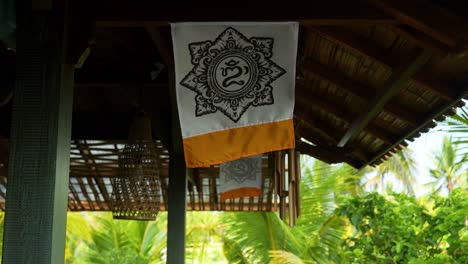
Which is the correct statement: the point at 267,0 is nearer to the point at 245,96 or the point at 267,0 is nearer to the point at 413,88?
the point at 245,96

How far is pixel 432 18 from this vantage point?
7.99ft

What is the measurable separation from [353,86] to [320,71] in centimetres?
25

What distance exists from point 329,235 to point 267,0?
7.16m

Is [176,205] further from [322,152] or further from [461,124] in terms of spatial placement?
[461,124]

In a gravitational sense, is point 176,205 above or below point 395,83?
below

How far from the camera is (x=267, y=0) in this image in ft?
8.59

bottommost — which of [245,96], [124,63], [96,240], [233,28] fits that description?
[96,240]

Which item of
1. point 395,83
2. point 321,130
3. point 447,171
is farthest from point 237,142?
point 447,171

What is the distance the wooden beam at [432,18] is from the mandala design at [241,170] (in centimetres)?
359

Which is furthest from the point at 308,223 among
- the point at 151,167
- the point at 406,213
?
the point at 151,167

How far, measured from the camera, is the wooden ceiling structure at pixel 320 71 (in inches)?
101

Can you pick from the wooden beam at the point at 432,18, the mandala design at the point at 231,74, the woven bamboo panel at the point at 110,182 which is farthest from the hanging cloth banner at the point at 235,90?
the woven bamboo panel at the point at 110,182

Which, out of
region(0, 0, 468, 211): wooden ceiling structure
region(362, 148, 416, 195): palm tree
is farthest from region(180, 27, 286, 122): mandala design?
region(362, 148, 416, 195): palm tree

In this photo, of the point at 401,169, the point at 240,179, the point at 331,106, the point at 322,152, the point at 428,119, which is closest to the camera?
the point at 428,119
